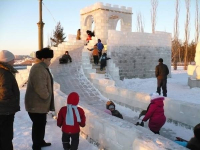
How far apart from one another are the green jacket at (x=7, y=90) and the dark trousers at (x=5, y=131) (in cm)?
9

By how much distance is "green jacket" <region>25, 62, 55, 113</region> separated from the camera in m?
3.31

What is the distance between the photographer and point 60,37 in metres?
30.4

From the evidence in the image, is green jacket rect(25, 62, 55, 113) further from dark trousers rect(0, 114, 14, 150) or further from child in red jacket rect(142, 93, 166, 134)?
child in red jacket rect(142, 93, 166, 134)

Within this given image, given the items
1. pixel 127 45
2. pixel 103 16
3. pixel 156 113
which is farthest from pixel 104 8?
pixel 156 113

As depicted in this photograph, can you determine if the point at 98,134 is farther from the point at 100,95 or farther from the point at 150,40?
the point at 150,40

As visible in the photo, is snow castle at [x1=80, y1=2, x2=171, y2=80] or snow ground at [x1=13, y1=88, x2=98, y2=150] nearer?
snow ground at [x1=13, y1=88, x2=98, y2=150]

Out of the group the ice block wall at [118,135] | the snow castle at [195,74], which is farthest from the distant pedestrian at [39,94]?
the snow castle at [195,74]

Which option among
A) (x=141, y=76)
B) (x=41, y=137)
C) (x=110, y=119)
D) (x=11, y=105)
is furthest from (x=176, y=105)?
(x=141, y=76)

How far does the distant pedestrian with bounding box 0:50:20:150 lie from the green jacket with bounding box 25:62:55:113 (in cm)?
42

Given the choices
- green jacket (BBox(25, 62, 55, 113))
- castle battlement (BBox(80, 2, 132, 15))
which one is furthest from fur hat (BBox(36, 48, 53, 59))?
castle battlement (BBox(80, 2, 132, 15))

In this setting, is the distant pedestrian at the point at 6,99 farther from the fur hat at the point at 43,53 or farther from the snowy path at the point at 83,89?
the snowy path at the point at 83,89

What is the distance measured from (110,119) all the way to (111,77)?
327 inches

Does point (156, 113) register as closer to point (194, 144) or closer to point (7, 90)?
point (194, 144)

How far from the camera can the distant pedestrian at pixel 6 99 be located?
281cm
